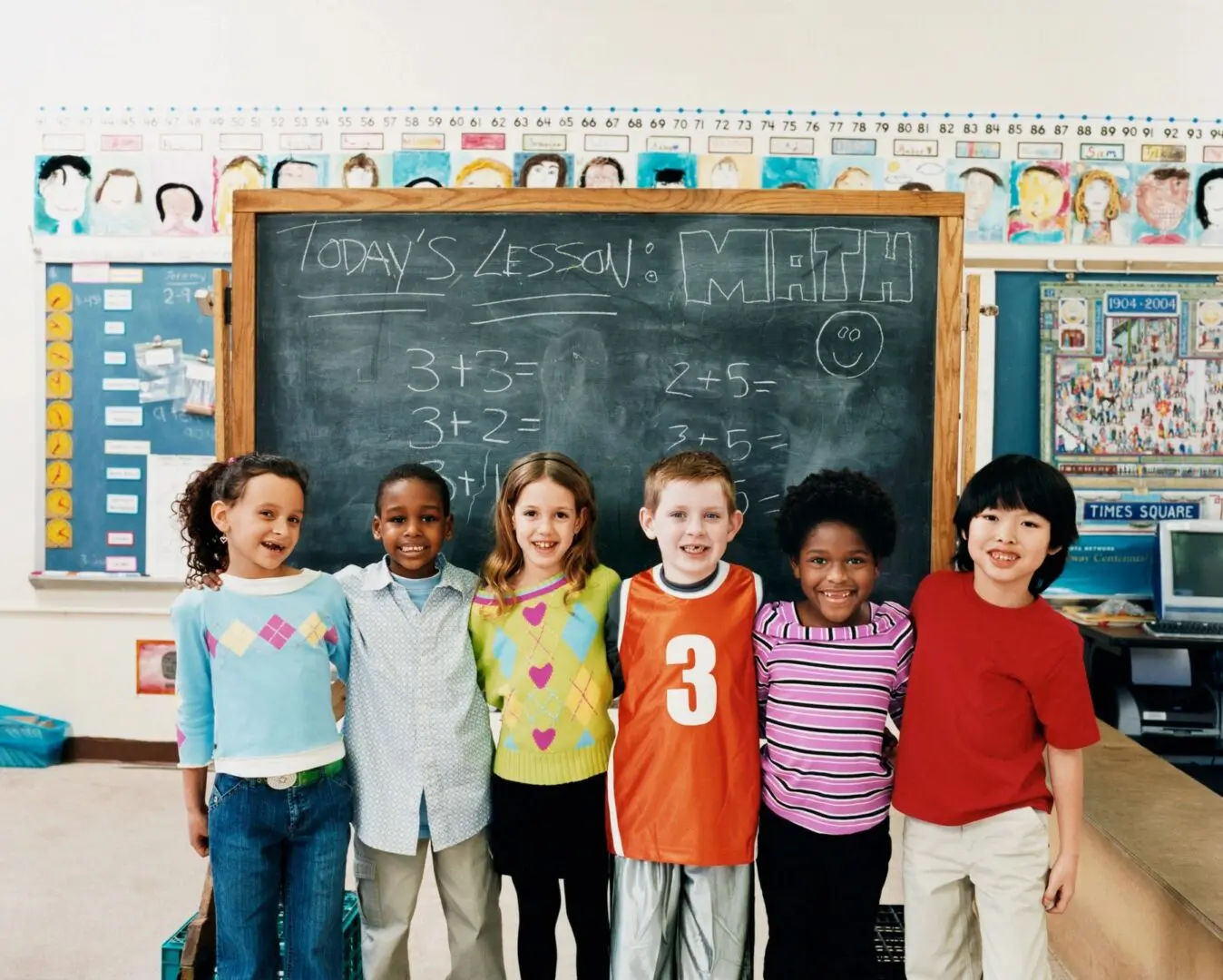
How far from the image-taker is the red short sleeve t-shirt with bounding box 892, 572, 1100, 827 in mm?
1428

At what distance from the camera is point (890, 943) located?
194cm

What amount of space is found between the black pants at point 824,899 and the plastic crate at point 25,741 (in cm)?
332

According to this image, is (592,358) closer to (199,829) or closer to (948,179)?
(199,829)

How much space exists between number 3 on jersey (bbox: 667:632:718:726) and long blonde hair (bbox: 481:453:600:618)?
22 cm

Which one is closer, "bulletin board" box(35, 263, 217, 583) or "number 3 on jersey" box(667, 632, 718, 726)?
"number 3 on jersey" box(667, 632, 718, 726)

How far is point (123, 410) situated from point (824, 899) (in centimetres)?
331

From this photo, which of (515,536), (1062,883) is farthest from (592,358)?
(1062,883)

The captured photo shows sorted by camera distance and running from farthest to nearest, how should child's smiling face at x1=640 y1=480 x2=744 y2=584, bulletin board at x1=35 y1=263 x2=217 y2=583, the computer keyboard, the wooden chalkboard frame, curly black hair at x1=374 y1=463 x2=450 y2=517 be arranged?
1. bulletin board at x1=35 y1=263 x2=217 y2=583
2. the computer keyboard
3. the wooden chalkboard frame
4. curly black hair at x1=374 y1=463 x2=450 y2=517
5. child's smiling face at x1=640 y1=480 x2=744 y2=584

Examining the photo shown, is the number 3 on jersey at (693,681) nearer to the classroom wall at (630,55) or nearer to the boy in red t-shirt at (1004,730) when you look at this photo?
the boy in red t-shirt at (1004,730)

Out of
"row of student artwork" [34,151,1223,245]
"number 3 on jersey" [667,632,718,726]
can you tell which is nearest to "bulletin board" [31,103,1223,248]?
"row of student artwork" [34,151,1223,245]

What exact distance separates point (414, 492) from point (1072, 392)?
9.29 ft

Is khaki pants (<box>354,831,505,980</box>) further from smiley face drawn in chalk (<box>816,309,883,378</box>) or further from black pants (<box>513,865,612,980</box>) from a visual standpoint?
smiley face drawn in chalk (<box>816,309,883,378</box>)

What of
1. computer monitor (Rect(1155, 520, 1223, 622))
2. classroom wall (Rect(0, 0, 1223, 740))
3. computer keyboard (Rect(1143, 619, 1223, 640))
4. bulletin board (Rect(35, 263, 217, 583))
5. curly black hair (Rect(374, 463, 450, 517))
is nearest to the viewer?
curly black hair (Rect(374, 463, 450, 517))

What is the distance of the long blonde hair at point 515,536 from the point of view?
5.29ft
